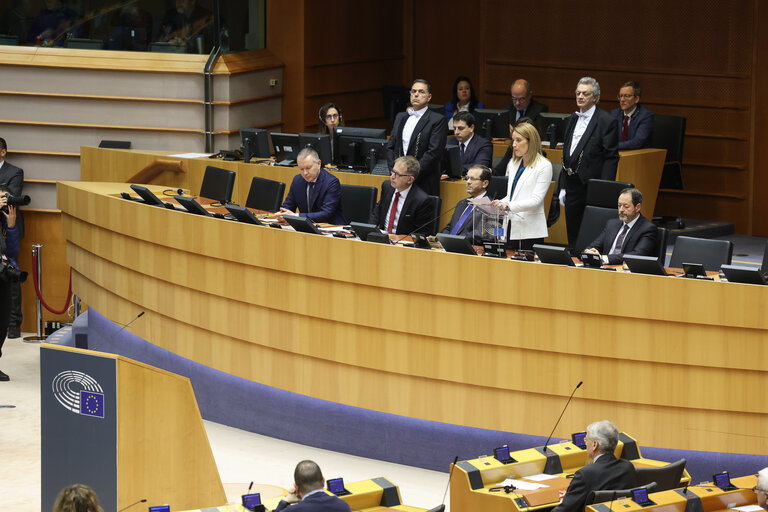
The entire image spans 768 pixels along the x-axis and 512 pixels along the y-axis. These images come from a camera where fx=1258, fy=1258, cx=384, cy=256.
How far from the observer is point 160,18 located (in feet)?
36.7

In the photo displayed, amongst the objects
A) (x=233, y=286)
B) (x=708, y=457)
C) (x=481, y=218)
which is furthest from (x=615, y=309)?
(x=233, y=286)

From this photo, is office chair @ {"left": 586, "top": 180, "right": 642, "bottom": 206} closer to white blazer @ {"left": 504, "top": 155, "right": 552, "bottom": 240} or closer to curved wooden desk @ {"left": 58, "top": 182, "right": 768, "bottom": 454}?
white blazer @ {"left": 504, "top": 155, "right": 552, "bottom": 240}

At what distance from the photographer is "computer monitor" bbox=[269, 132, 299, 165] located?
32.9ft

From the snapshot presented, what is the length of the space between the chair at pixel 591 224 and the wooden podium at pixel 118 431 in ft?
10.5

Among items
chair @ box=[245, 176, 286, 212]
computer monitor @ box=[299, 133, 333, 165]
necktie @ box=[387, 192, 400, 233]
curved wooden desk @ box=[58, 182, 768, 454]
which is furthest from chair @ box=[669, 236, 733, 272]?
computer monitor @ box=[299, 133, 333, 165]

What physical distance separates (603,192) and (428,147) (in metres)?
1.28

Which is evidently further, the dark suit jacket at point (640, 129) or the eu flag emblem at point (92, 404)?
the dark suit jacket at point (640, 129)

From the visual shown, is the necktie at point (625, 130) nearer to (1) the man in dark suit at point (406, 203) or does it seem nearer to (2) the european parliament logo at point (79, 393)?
(1) the man in dark suit at point (406, 203)

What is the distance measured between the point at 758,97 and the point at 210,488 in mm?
7330

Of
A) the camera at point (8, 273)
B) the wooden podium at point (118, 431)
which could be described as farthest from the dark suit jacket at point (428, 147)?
the wooden podium at point (118, 431)

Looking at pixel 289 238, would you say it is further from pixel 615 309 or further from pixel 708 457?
pixel 708 457

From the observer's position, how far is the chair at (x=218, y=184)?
927 cm

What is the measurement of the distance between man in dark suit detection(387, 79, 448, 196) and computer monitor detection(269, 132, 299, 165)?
49.2 inches

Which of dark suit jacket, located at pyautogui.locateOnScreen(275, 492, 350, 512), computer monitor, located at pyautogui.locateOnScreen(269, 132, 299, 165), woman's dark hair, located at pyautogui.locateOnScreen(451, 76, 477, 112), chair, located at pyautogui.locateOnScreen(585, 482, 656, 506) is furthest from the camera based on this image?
woman's dark hair, located at pyautogui.locateOnScreen(451, 76, 477, 112)
